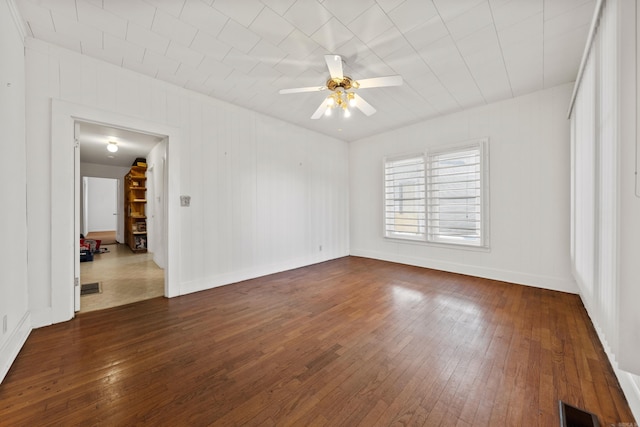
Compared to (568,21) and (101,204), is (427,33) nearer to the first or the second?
(568,21)

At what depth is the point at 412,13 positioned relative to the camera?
6.56 feet

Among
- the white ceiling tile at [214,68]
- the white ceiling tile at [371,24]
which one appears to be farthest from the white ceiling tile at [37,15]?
the white ceiling tile at [371,24]

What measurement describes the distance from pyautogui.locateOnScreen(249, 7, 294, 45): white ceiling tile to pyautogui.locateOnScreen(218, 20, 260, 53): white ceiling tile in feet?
0.26

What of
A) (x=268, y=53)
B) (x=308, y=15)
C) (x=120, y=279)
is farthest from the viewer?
(x=120, y=279)

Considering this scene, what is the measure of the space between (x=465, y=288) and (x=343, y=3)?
3.61 m

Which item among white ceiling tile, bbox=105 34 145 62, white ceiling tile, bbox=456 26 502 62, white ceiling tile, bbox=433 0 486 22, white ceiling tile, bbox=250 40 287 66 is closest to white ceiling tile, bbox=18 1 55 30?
white ceiling tile, bbox=105 34 145 62

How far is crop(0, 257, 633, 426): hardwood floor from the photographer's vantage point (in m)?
1.35

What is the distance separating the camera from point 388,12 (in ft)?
6.51

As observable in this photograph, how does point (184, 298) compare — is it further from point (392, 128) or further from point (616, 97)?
point (392, 128)

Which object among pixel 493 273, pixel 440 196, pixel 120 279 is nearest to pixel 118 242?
pixel 120 279

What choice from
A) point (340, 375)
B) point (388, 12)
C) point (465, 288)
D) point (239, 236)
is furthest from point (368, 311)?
point (388, 12)

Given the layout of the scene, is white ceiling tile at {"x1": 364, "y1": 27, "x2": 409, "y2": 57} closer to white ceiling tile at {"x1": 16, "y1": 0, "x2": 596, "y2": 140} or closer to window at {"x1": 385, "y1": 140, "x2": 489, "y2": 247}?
white ceiling tile at {"x1": 16, "y1": 0, "x2": 596, "y2": 140}

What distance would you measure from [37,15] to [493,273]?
5.93 metres

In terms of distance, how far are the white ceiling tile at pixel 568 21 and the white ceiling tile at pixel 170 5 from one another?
119 inches
